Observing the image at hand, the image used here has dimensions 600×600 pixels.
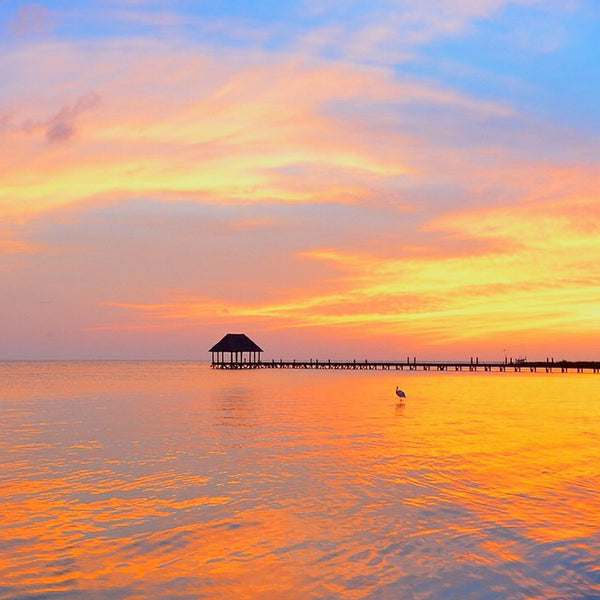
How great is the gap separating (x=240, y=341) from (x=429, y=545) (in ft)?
287

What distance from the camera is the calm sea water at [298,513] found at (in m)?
7.46

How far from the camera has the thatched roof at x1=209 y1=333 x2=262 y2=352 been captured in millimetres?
93938

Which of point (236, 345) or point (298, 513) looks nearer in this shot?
point (298, 513)

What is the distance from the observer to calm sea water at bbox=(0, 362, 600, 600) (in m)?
7.46

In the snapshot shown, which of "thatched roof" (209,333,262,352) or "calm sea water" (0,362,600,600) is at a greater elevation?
"thatched roof" (209,333,262,352)

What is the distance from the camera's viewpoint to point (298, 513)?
34.8 ft

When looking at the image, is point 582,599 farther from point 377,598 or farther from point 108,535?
point 108,535

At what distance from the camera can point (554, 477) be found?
1388cm

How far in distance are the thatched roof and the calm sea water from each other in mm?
71520

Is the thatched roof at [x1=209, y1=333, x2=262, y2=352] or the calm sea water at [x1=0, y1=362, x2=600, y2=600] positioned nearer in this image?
the calm sea water at [x1=0, y1=362, x2=600, y2=600]

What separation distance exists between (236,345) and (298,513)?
278ft

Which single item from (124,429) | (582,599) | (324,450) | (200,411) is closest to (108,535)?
(582,599)

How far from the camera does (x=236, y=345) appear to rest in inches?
3730

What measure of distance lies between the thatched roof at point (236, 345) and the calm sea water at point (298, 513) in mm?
71520
